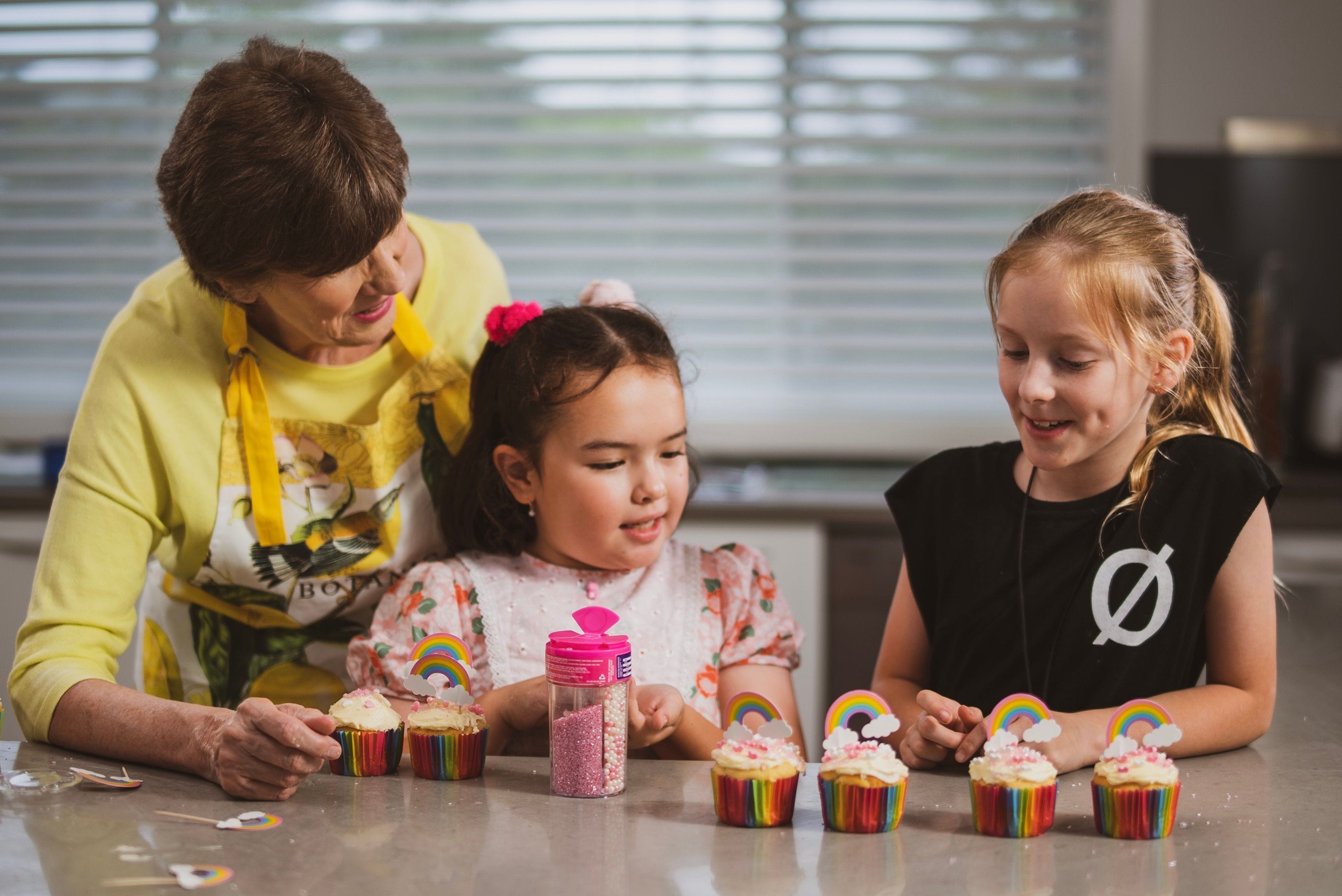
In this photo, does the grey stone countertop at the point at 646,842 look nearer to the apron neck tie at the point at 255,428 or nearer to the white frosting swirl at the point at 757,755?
the white frosting swirl at the point at 757,755

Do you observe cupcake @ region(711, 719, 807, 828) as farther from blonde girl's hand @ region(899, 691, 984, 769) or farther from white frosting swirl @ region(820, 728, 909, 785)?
blonde girl's hand @ region(899, 691, 984, 769)

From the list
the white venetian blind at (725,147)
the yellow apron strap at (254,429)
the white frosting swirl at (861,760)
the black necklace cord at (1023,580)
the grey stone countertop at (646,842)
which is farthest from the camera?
the white venetian blind at (725,147)

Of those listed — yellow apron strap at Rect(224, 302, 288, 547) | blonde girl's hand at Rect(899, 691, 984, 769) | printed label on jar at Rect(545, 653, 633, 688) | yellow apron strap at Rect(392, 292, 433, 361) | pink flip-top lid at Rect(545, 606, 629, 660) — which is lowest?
blonde girl's hand at Rect(899, 691, 984, 769)

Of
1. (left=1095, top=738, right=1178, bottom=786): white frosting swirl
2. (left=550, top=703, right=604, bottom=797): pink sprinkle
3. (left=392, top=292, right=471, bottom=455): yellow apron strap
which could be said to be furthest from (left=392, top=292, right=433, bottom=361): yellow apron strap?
(left=1095, top=738, right=1178, bottom=786): white frosting swirl

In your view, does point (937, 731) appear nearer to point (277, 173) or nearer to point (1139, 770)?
point (1139, 770)

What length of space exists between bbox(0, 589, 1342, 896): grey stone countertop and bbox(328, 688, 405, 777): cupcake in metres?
0.01

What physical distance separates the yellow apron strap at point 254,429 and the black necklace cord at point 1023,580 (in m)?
0.86

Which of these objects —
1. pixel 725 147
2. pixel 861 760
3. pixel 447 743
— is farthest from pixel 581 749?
pixel 725 147

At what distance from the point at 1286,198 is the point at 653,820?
274 cm

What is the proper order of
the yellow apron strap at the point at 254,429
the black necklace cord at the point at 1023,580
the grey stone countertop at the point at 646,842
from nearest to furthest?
the grey stone countertop at the point at 646,842
the black necklace cord at the point at 1023,580
the yellow apron strap at the point at 254,429

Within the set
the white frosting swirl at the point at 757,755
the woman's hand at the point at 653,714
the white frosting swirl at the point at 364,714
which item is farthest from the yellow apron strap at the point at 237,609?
the white frosting swirl at the point at 757,755

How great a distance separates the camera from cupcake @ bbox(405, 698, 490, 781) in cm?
115

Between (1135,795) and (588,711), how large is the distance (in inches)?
17.9

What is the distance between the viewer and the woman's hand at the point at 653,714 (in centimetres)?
119
